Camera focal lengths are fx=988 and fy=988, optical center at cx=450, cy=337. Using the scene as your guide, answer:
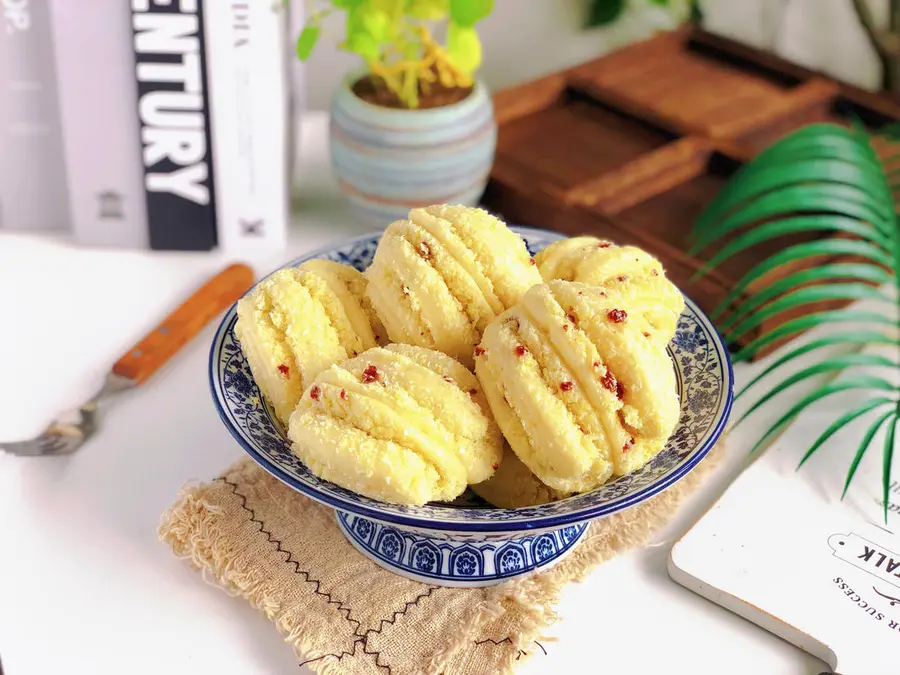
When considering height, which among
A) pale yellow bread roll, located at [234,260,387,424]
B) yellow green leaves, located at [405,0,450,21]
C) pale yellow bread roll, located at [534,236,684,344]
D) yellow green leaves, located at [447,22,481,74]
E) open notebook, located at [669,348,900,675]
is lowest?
open notebook, located at [669,348,900,675]

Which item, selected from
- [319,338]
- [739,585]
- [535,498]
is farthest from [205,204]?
[739,585]

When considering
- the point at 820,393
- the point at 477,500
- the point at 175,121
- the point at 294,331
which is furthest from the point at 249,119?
the point at 820,393

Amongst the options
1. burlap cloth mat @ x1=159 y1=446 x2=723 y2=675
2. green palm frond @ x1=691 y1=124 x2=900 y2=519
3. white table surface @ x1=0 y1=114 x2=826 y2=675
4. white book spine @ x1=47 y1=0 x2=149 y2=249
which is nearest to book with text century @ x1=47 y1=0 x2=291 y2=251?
white book spine @ x1=47 y1=0 x2=149 y2=249

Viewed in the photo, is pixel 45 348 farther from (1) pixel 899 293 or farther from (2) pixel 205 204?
(1) pixel 899 293

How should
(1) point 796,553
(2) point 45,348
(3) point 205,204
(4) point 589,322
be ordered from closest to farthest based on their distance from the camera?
1. (4) point 589,322
2. (1) point 796,553
3. (2) point 45,348
4. (3) point 205,204

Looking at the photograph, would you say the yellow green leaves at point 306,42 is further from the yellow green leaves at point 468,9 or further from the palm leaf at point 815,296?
the palm leaf at point 815,296

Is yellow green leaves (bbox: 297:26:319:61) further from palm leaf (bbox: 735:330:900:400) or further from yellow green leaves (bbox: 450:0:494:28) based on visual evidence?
palm leaf (bbox: 735:330:900:400)

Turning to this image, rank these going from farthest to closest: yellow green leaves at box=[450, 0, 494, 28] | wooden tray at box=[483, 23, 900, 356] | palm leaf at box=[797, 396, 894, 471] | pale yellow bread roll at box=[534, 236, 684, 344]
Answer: wooden tray at box=[483, 23, 900, 356] → yellow green leaves at box=[450, 0, 494, 28] → palm leaf at box=[797, 396, 894, 471] → pale yellow bread roll at box=[534, 236, 684, 344]
